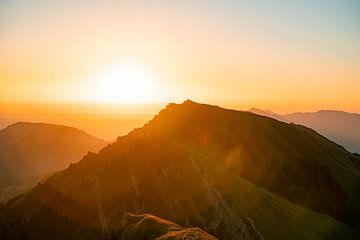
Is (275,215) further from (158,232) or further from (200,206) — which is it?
(158,232)

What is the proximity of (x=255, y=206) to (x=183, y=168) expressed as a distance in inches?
1656

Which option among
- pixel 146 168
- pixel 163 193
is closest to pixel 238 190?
pixel 163 193

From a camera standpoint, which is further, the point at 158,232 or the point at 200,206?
the point at 200,206

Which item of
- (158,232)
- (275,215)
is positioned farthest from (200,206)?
(158,232)

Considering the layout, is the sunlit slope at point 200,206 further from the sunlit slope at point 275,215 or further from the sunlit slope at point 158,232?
the sunlit slope at point 158,232

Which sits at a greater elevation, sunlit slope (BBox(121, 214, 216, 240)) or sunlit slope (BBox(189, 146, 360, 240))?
sunlit slope (BBox(121, 214, 216, 240))

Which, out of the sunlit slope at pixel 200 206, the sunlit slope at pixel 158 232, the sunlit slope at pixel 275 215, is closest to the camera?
the sunlit slope at pixel 158 232

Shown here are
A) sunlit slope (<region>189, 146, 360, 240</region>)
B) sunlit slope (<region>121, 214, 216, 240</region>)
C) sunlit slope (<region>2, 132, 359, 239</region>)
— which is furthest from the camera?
sunlit slope (<region>2, 132, 359, 239</region>)

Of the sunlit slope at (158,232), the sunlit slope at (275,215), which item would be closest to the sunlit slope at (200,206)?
the sunlit slope at (275,215)

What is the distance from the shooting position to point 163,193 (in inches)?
7205

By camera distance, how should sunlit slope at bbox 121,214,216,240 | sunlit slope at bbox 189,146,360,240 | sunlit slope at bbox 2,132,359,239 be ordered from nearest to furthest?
sunlit slope at bbox 121,214,216,240, sunlit slope at bbox 189,146,360,240, sunlit slope at bbox 2,132,359,239

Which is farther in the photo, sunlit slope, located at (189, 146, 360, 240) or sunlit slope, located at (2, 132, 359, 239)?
sunlit slope, located at (2, 132, 359, 239)

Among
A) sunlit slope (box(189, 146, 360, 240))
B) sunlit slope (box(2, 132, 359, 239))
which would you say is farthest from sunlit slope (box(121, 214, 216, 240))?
sunlit slope (box(189, 146, 360, 240))

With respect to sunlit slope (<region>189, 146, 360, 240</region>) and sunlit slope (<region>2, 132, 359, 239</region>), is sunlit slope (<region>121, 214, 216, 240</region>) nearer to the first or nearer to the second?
sunlit slope (<region>2, 132, 359, 239</region>)
